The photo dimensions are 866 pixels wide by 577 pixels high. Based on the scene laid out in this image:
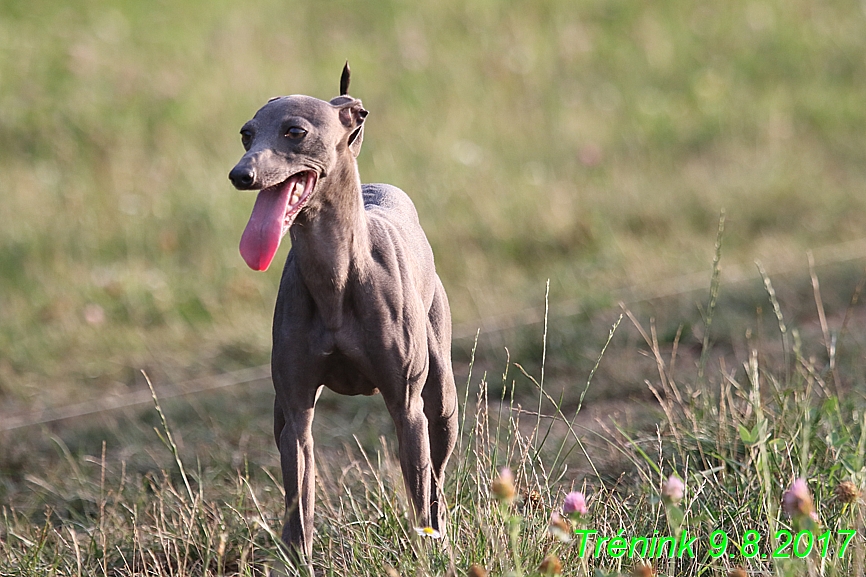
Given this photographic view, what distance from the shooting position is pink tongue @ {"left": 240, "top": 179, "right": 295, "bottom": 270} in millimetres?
2176

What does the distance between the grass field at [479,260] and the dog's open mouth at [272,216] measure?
0.85 metres

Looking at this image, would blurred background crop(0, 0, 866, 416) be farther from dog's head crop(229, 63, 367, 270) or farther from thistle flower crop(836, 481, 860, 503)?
dog's head crop(229, 63, 367, 270)

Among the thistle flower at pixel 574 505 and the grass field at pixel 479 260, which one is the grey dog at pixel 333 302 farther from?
the thistle flower at pixel 574 505

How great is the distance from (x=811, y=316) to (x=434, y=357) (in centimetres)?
330

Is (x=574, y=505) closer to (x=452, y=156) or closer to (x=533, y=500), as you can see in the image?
(x=533, y=500)

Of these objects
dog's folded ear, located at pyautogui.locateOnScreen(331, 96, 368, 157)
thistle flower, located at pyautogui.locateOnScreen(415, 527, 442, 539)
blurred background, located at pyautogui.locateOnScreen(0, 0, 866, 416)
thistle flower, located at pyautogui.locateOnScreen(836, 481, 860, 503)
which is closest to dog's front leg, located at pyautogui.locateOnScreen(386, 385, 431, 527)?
thistle flower, located at pyautogui.locateOnScreen(415, 527, 442, 539)

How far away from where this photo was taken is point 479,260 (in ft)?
21.8

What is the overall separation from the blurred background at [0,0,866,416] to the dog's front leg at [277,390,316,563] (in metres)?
2.42

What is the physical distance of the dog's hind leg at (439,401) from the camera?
2.79 m

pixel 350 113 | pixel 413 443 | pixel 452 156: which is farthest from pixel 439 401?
pixel 452 156

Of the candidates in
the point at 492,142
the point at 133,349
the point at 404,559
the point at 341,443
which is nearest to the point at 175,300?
the point at 133,349

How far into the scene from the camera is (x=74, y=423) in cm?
519

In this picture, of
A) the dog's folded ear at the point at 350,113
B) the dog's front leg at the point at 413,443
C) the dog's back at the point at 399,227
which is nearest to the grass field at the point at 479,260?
the dog's front leg at the point at 413,443

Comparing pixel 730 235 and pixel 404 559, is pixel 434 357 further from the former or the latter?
pixel 730 235
